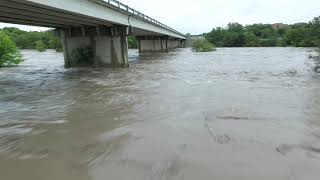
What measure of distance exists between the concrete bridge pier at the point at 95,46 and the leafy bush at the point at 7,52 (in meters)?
4.60

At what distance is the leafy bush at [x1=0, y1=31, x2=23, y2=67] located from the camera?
105ft

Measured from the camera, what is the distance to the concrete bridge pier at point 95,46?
31.6 meters

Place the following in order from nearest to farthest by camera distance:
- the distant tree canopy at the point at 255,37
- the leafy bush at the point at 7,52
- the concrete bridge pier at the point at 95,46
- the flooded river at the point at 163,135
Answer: the flooded river at the point at 163,135, the concrete bridge pier at the point at 95,46, the leafy bush at the point at 7,52, the distant tree canopy at the point at 255,37

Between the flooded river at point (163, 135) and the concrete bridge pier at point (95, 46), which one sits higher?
the concrete bridge pier at point (95, 46)

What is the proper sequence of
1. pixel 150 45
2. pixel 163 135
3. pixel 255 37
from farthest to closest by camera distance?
pixel 255 37
pixel 150 45
pixel 163 135

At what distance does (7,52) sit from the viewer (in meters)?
34.6

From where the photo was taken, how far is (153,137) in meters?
8.64

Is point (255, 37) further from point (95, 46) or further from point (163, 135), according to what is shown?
point (163, 135)

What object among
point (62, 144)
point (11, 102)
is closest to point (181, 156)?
point (62, 144)

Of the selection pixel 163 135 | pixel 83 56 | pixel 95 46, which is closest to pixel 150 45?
pixel 83 56

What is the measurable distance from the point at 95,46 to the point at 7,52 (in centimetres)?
971

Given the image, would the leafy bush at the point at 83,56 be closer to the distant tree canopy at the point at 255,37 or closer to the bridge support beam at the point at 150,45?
the bridge support beam at the point at 150,45

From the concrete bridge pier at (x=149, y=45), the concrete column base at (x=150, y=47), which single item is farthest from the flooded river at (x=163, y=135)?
the concrete bridge pier at (x=149, y=45)

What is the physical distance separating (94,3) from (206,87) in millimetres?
10435
